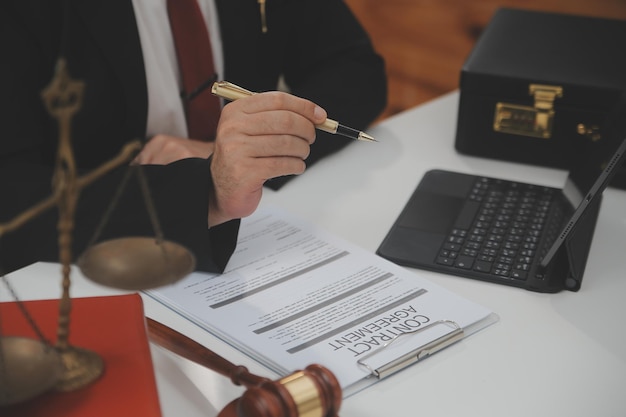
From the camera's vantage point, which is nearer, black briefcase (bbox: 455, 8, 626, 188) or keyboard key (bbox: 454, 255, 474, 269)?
keyboard key (bbox: 454, 255, 474, 269)

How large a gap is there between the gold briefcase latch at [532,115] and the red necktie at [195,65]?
0.51m

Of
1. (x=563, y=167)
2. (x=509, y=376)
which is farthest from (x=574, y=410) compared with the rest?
(x=563, y=167)

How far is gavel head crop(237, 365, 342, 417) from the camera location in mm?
625

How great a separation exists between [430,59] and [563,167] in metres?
1.44

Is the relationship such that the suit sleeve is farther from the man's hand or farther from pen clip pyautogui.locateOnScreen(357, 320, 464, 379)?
pen clip pyautogui.locateOnScreen(357, 320, 464, 379)

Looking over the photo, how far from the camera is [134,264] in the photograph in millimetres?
541

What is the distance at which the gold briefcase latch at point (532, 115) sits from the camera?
1329 millimetres

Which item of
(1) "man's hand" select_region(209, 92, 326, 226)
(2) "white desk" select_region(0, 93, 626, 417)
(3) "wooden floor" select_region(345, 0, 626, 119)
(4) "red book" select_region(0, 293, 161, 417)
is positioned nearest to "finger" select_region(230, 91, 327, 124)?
(1) "man's hand" select_region(209, 92, 326, 226)

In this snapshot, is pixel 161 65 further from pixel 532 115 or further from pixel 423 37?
pixel 423 37

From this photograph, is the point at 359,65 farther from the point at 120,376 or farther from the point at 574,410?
the point at 120,376

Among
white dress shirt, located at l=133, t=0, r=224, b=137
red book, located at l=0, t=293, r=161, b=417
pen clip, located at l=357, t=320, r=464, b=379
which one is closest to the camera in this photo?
red book, located at l=0, t=293, r=161, b=417

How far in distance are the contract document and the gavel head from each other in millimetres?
150

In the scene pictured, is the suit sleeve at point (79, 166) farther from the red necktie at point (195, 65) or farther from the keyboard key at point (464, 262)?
the keyboard key at point (464, 262)

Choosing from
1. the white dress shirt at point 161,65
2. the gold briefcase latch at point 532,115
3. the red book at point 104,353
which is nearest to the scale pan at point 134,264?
the red book at point 104,353
